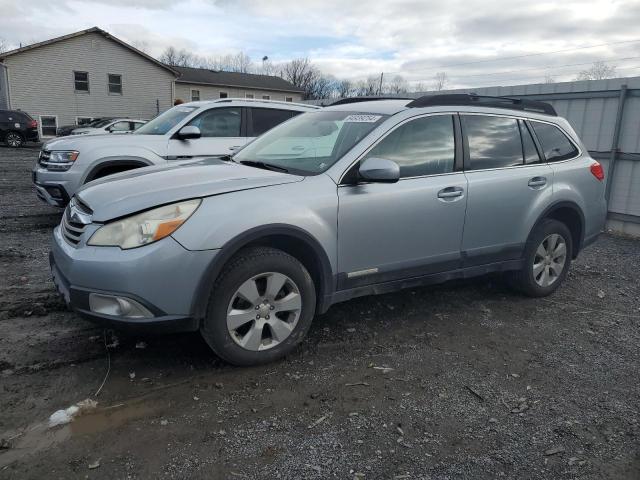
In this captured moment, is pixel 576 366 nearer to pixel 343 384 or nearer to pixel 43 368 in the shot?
pixel 343 384

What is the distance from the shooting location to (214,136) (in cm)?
750

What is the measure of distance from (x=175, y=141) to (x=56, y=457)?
5330mm

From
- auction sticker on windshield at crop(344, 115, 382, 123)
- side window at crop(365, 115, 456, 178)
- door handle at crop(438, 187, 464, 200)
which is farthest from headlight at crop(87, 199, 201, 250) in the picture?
door handle at crop(438, 187, 464, 200)

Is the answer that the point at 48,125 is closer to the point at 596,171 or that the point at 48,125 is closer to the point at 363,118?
the point at 363,118

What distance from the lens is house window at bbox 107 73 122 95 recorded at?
3203cm

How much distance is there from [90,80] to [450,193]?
32559 mm

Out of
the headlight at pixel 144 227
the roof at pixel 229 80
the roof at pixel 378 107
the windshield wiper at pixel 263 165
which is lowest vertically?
the headlight at pixel 144 227

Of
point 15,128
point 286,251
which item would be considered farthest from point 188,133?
point 15,128

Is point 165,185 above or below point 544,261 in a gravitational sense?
above

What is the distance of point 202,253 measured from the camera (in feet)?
9.95

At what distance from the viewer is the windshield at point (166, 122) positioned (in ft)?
24.3

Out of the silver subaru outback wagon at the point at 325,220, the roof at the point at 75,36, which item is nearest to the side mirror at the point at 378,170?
the silver subaru outback wagon at the point at 325,220

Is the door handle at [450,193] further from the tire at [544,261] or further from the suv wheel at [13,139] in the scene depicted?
the suv wheel at [13,139]

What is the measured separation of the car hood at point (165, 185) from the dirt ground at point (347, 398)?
3.48 feet
